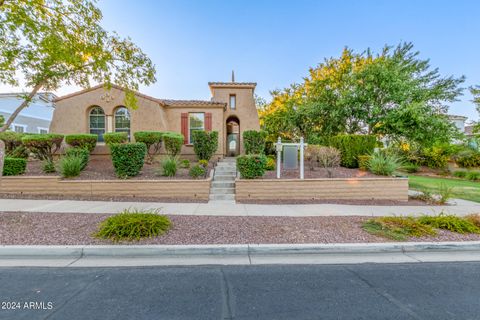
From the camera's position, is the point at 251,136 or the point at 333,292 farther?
the point at 251,136

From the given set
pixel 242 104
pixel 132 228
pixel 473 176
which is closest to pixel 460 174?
pixel 473 176

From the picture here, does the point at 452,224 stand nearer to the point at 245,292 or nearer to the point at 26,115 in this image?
the point at 245,292

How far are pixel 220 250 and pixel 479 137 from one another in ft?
86.3

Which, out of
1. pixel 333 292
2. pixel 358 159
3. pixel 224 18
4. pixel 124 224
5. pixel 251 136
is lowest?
pixel 333 292

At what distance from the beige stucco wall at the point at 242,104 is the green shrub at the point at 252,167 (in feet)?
23.1

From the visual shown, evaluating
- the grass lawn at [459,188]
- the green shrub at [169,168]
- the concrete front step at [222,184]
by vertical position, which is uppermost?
the green shrub at [169,168]

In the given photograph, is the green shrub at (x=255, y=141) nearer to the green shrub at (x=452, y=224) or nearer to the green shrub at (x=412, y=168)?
the green shrub at (x=452, y=224)

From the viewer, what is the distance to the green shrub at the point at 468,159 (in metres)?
19.0

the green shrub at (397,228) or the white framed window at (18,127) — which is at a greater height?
the white framed window at (18,127)

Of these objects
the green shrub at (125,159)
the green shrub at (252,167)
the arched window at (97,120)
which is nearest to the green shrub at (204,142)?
the green shrub at (125,159)

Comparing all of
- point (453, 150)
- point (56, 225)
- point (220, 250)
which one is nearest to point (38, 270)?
point (56, 225)

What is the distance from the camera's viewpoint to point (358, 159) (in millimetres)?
11672

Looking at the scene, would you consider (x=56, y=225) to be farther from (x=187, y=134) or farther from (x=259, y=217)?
(x=187, y=134)

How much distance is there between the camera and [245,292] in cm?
285
